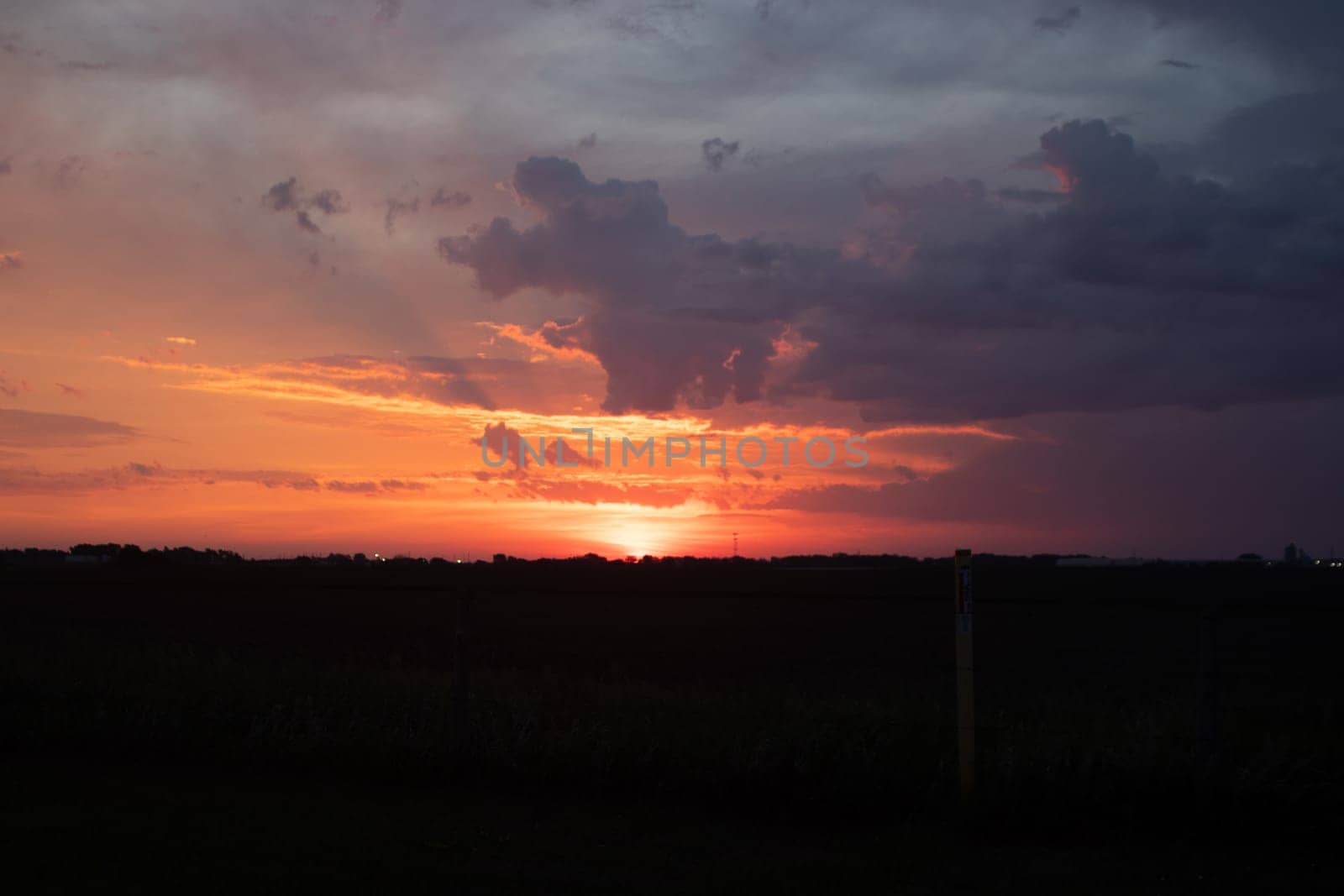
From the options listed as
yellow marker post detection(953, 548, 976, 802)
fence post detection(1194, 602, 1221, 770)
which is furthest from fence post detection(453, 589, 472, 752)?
fence post detection(1194, 602, 1221, 770)

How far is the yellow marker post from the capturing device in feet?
26.7

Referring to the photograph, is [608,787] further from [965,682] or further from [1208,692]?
[1208,692]

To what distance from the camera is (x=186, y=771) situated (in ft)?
31.0

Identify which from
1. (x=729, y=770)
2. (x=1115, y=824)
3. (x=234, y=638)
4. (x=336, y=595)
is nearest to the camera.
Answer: (x=1115, y=824)

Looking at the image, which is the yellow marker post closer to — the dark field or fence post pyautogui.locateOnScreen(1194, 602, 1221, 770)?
the dark field

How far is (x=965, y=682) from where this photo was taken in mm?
8258

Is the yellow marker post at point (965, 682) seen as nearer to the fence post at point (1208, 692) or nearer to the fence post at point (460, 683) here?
the fence post at point (1208, 692)

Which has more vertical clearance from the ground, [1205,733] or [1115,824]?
[1205,733]

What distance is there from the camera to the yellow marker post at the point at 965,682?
815 centimetres

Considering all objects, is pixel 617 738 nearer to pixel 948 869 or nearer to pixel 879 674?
pixel 948 869

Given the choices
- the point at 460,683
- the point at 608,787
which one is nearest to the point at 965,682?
the point at 608,787

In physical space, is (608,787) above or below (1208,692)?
below

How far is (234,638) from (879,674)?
66.9 feet

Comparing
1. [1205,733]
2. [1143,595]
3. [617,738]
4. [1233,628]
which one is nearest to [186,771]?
[617,738]
